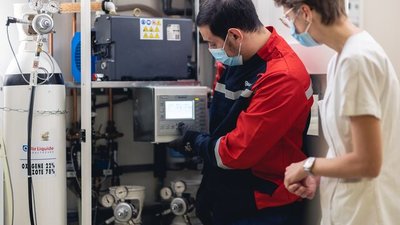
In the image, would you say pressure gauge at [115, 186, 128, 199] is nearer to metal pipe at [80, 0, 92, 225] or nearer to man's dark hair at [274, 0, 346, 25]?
metal pipe at [80, 0, 92, 225]

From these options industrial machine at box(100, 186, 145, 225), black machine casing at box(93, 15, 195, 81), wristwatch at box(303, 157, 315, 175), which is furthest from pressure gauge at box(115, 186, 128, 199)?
wristwatch at box(303, 157, 315, 175)

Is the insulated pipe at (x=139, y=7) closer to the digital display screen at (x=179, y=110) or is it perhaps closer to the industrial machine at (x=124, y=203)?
the digital display screen at (x=179, y=110)

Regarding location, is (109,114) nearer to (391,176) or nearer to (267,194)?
(267,194)

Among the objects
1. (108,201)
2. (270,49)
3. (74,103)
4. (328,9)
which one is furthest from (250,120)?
(74,103)

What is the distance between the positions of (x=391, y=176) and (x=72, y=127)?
192 cm

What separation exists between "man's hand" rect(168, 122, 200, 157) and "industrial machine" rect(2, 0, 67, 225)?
22.9 inches

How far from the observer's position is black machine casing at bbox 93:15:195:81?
2322 millimetres

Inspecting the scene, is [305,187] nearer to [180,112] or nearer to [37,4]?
[180,112]

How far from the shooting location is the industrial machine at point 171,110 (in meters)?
2.28

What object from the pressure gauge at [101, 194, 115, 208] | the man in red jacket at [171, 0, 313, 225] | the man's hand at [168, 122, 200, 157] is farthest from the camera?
the pressure gauge at [101, 194, 115, 208]

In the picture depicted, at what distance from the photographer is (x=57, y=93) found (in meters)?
2.33

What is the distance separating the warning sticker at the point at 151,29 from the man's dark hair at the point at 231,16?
1.67ft

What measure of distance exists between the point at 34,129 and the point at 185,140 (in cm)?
72

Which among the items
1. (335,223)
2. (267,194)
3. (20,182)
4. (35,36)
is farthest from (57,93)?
(335,223)
